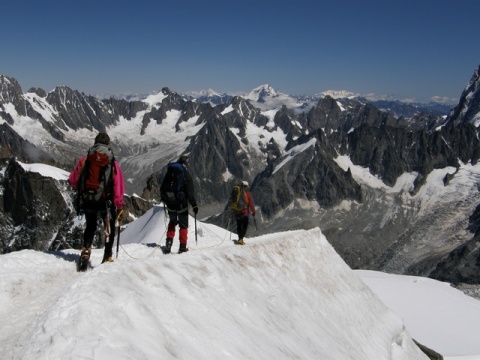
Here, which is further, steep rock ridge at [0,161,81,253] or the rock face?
steep rock ridge at [0,161,81,253]

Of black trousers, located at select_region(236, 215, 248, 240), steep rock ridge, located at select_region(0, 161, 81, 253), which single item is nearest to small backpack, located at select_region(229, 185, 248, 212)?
black trousers, located at select_region(236, 215, 248, 240)

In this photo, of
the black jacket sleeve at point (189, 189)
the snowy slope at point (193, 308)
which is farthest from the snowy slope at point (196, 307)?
the black jacket sleeve at point (189, 189)

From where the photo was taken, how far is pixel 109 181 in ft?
46.1

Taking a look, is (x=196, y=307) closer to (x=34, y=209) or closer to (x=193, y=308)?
(x=193, y=308)

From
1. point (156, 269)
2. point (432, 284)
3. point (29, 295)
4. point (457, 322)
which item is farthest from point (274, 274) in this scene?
point (432, 284)

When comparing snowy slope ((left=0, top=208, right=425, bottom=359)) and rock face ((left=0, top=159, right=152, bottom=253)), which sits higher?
snowy slope ((left=0, top=208, right=425, bottom=359))

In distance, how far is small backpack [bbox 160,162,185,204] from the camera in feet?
57.3

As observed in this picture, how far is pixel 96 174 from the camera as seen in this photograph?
45.2 feet

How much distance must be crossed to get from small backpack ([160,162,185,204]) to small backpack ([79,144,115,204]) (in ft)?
12.1

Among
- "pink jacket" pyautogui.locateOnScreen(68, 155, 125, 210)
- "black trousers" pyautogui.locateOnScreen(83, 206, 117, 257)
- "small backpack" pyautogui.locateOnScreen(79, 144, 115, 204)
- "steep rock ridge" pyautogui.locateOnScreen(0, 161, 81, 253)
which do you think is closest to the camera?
"small backpack" pyautogui.locateOnScreen(79, 144, 115, 204)

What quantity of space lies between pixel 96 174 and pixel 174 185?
14.3ft

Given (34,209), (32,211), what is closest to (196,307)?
(34,209)

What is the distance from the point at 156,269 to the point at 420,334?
3956cm

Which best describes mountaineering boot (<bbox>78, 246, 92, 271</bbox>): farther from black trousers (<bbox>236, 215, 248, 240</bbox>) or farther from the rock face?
the rock face
